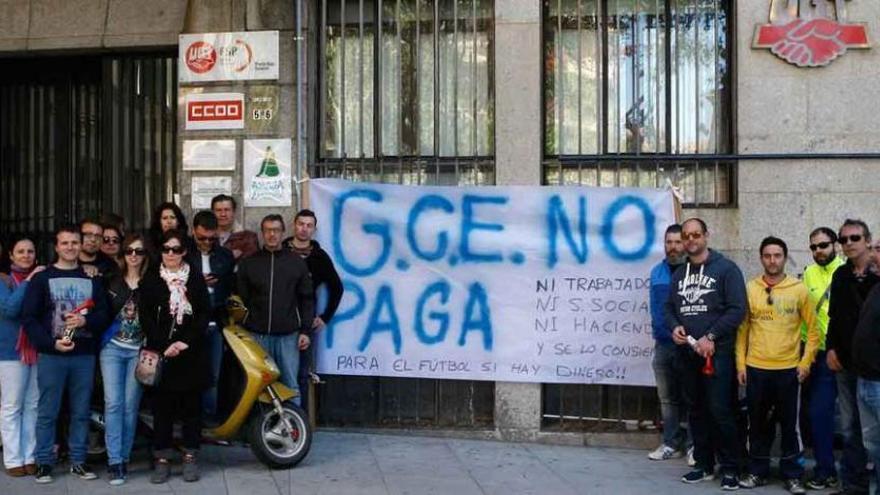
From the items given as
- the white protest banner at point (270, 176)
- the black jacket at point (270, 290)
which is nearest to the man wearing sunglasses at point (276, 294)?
the black jacket at point (270, 290)

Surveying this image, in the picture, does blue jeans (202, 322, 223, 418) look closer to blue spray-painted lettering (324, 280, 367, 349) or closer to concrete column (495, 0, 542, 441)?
blue spray-painted lettering (324, 280, 367, 349)

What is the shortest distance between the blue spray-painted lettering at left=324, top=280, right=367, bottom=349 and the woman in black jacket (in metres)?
1.67

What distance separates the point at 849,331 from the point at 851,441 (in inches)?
31.4

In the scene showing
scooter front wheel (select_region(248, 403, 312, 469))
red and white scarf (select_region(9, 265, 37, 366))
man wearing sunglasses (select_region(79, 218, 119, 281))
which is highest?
man wearing sunglasses (select_region(79, 218, 119, 281))

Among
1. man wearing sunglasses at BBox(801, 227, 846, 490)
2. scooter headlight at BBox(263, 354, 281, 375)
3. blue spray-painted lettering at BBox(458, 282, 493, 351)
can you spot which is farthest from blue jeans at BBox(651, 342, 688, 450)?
scooter headlight at BBox(263, 354, 281, 375)

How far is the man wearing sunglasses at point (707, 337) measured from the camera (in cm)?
686

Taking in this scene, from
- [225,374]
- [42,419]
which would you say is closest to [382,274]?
[225,374]

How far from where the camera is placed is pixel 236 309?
7.30 metres

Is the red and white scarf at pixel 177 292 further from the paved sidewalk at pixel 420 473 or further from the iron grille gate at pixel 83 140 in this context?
the iron grille gate at pixel 83 140

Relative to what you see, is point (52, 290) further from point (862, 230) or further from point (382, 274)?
point (862, 230)

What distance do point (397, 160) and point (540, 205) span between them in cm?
136

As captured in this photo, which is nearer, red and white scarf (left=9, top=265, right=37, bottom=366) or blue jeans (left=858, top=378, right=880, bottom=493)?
blue jeans (left=858, top=378, right=880, bottom=493)

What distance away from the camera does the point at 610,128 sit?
8.59m

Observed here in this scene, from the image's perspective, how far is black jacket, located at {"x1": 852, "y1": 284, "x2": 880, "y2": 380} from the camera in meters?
6.16
